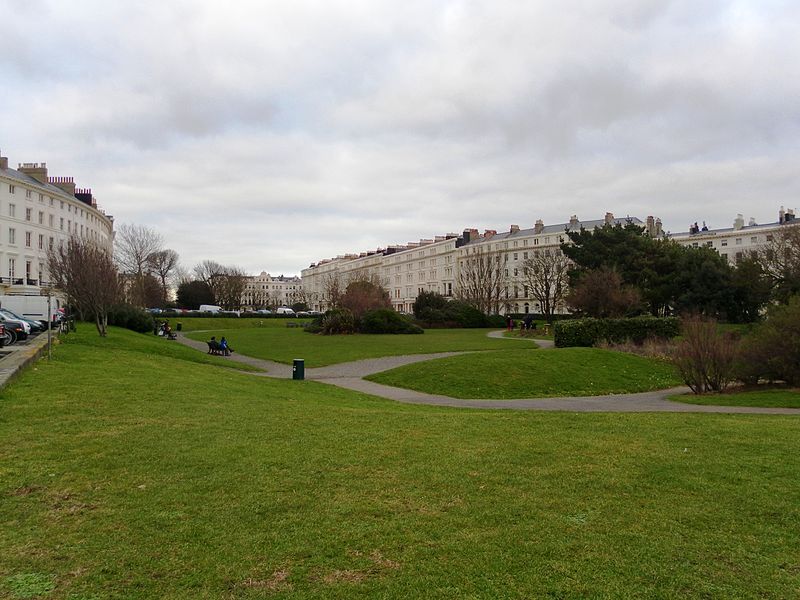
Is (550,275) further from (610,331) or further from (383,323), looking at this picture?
(610,331)

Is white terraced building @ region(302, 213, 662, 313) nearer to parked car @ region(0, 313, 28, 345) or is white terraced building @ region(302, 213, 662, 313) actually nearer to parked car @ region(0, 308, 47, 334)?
parked car @ region(0, 308, 47, 334)

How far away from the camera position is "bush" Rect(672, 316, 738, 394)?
19703mm

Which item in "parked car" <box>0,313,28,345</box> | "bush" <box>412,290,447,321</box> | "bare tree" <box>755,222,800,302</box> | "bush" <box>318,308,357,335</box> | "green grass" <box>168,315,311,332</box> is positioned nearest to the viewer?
"parked car" <box>0,313,28,345</box>

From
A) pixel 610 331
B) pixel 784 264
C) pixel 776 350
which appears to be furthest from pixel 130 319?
pixel 784 264

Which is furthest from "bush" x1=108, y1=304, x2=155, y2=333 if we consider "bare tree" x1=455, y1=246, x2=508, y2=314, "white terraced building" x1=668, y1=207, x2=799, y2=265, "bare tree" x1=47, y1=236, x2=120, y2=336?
"white terraced building" x1=668, y1=207, x2=799, y2=265

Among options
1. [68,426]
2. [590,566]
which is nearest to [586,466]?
[590,566]

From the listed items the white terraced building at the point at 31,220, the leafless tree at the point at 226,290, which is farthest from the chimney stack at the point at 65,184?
the leafless tree at the point at 226,290

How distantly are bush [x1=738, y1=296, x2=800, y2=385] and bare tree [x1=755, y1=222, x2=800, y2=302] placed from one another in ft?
79.7

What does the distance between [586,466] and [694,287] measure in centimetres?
4739

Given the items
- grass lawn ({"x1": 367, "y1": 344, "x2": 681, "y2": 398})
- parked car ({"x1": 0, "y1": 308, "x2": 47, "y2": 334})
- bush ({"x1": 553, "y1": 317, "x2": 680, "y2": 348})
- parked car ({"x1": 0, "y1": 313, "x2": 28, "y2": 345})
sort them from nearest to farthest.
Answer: grass lawn ({"x1": 367, "y1": 344, "x2": 681, "y2": 398})
parked car ({"x1": 0, "y1": 313, "x2": 28, "y2": 345})
parked car ({"x1": 0, "y1": 308, "x2": 47, "y2": 334})
bush ({"x1": 553, "y1": 317, "x2": 680, "y2": 348})

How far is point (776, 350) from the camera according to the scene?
20.1 metres

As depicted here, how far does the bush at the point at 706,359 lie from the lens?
776 inches

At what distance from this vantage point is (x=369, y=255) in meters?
163

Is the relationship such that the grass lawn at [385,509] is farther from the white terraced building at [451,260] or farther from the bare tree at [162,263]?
the bare tree at [162,263]
